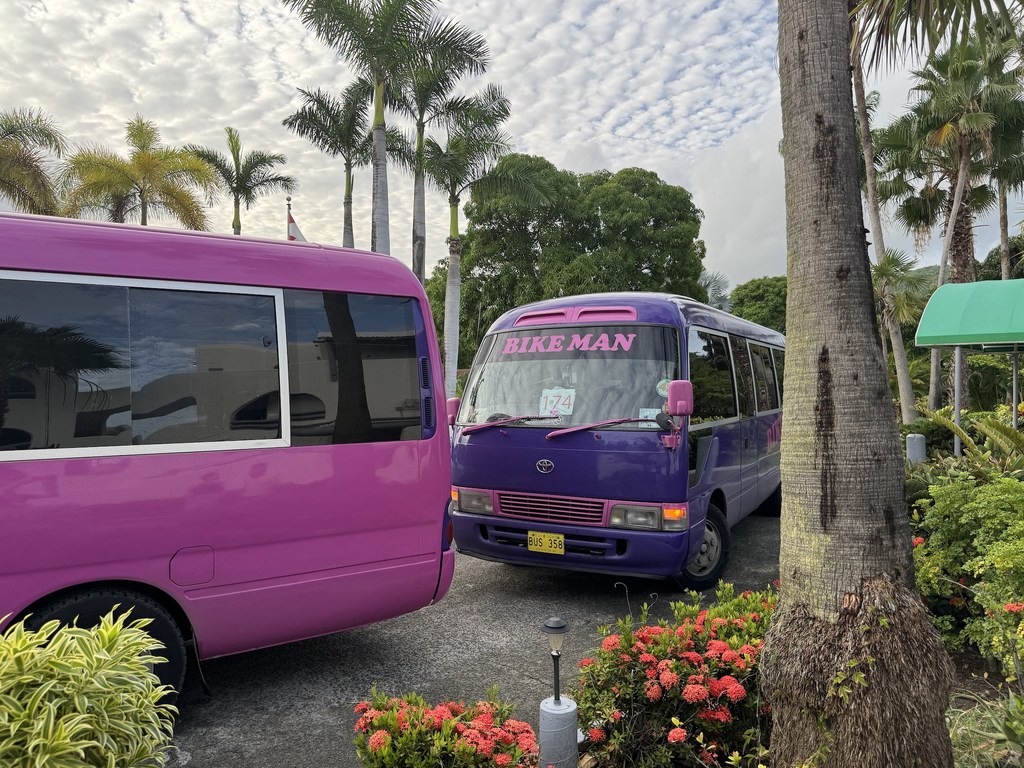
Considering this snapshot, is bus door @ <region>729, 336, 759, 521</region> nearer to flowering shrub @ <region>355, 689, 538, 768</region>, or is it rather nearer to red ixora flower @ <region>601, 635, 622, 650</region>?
red ixora flower @ <region>601, 635, 622, 650</region>

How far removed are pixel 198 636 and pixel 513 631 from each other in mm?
2343

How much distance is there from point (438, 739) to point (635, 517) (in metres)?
3.29

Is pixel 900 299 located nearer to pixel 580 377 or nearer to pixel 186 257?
pixel 580 377

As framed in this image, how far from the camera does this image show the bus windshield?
5.91 meters

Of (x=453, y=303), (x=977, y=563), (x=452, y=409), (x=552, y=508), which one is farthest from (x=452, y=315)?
(x=977, y=563)

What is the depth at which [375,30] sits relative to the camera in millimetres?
18625

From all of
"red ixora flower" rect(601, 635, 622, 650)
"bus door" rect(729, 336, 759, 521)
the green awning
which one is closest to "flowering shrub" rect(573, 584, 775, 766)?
"red ixora flower" rect(601, 635, 622, 650)

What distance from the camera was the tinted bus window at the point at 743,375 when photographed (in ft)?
25.0

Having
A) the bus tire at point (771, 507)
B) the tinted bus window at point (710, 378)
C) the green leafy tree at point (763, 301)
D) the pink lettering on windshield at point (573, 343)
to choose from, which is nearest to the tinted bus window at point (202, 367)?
the pink lettering on windshield at point (573, 343)

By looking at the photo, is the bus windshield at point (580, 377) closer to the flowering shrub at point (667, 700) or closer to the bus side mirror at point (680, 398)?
the bus side mirror at point (680, 398)

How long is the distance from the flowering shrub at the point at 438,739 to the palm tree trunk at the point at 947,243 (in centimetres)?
2130

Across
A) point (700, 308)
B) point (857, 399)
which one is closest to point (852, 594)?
point (857, 399)

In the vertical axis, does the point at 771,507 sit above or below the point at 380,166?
below

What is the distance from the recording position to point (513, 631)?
5.44m
